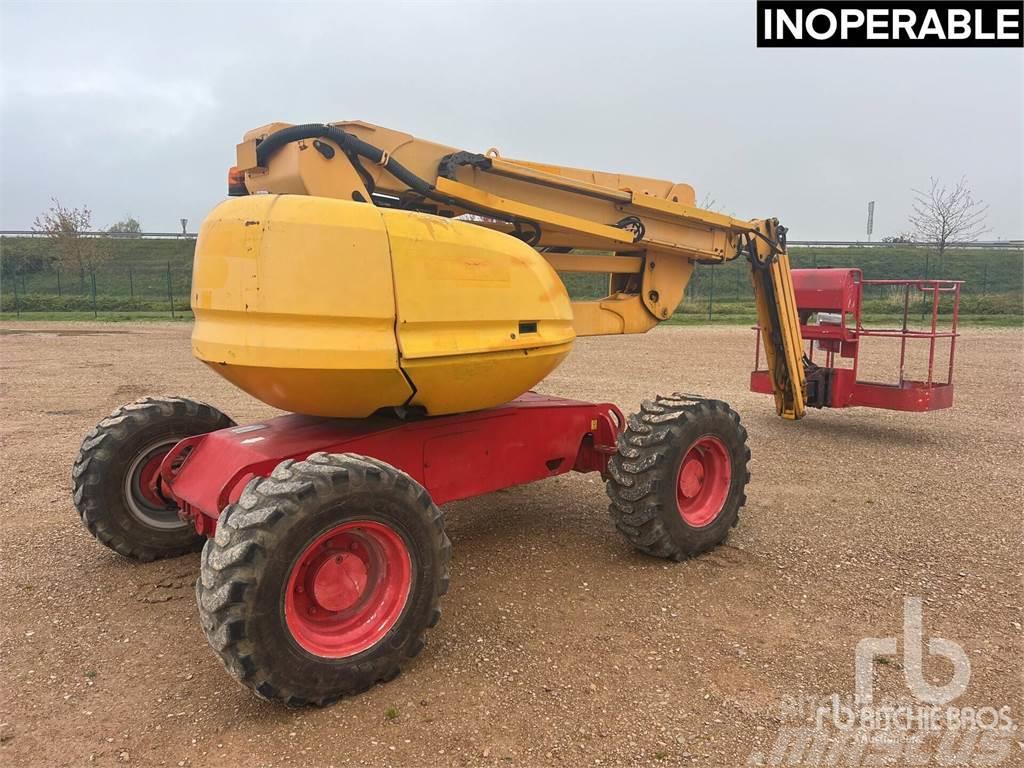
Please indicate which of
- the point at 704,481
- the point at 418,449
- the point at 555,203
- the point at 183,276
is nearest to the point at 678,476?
the point at 704,481

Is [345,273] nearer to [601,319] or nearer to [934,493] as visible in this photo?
[601,319]

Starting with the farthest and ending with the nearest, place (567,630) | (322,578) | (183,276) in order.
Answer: (183,276) → (567,630) → (322,578)

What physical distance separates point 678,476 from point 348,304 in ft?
7.74

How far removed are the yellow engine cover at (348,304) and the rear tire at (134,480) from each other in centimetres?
106

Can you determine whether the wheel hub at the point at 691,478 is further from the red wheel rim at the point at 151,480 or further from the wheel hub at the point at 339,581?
the red wheel rim at the point at 151,480

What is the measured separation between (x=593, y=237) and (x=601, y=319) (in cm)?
59

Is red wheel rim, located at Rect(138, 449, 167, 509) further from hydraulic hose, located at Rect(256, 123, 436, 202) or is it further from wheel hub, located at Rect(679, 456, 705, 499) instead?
wheel hub, located at Rect(679, 456, 705, 499)

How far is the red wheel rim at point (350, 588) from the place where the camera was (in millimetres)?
3133

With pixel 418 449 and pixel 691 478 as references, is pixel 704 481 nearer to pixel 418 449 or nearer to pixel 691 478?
pixel 691 478

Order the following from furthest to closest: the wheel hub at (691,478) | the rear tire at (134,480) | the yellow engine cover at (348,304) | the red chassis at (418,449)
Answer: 1. the wheel hub at (691,478)
2. the rear tire at (134,480)
3. the red chassis at (418,449)
4. the yellow engine cover at (348,304)

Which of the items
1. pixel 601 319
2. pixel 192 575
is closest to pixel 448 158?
pixel 601 319

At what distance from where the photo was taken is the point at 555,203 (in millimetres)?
4770

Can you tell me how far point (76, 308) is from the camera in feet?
102

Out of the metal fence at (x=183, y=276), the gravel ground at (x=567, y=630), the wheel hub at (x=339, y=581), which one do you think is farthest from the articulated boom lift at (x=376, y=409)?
the metal fence at (x=183, y=276)
